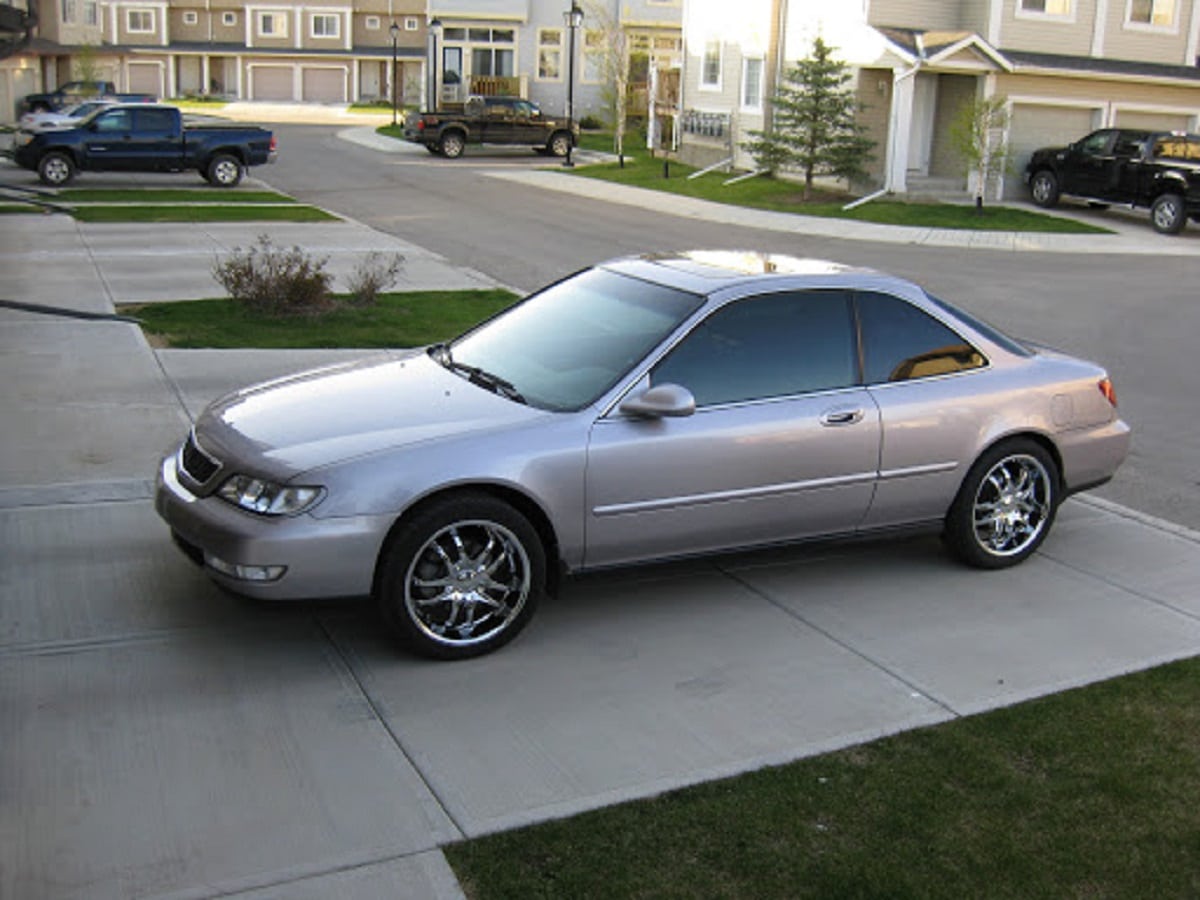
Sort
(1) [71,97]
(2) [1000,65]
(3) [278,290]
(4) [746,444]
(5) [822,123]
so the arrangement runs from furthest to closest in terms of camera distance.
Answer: (1) [71,97]
(5) [822,123]
(2) [1000,65]
(3) [278,290]
(4) [746,444]

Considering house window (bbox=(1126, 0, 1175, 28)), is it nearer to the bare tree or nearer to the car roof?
the bare tree

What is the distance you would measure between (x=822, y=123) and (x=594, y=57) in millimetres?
25562

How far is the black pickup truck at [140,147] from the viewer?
88.0 feet

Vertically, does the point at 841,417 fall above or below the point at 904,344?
below

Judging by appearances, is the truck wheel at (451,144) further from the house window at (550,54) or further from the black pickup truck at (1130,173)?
the black pickup truck at (1130,173)

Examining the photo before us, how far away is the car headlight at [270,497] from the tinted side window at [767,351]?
5.37 ft

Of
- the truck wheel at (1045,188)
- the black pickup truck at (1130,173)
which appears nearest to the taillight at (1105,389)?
the black pickup truck at (1130,173)

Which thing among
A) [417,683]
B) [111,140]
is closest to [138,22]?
[111,140]

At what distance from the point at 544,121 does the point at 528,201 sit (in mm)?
14166

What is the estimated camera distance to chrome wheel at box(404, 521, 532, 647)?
17.7ft

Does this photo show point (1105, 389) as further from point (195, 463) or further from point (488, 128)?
point (488, 128)

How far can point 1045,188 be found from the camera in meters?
29.3

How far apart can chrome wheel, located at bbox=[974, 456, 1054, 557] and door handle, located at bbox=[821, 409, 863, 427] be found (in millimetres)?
884

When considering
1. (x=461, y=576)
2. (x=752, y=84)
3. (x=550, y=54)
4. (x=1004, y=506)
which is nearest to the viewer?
(x=461, y=576)
